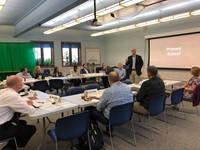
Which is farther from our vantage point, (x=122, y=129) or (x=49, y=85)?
(x=49, y=85)

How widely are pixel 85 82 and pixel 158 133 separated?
4872 mm

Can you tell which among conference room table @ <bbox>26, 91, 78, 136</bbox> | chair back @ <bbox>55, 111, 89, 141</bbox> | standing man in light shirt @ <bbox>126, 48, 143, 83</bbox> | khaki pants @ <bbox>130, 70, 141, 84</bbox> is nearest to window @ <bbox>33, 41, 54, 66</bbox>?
standing man in light shirt @ <bbox>126, 48, 143, 83</bbox>

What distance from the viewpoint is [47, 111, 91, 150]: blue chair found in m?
2.00

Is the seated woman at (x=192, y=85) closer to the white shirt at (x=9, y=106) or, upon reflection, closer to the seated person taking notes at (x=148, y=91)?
the seated person taking notes at (x=148, y=91)

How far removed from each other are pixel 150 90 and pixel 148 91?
0.04 metres

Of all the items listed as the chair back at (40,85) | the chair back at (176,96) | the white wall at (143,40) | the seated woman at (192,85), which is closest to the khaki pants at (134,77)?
the white wall at (143,40)

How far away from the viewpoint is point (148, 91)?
309 cm

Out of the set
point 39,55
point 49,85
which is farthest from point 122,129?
point 39,55

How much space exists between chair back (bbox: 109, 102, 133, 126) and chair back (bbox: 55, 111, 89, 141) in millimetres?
446

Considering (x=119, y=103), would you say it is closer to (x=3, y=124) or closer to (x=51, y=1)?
(x=3, y=124)

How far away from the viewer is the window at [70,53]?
386 inches

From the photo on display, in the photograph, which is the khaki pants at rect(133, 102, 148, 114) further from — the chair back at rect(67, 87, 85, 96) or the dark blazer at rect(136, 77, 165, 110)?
the chair back at rect(67, 87, 85, 96)

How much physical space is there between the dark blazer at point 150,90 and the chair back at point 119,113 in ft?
1.89

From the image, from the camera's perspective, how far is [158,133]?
322 centimetres
